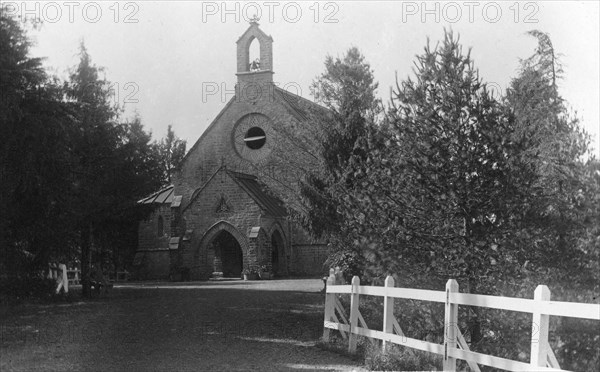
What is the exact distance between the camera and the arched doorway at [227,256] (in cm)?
3725

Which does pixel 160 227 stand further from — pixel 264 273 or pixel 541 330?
pixel 541 330

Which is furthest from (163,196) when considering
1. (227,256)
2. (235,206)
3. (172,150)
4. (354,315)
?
(354,315)

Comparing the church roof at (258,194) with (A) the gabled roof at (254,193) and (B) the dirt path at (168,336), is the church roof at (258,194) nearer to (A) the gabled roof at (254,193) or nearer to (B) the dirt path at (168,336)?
(A) the gabled roof at (254,193)

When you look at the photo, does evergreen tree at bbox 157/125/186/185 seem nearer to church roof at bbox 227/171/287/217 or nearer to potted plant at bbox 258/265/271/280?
church roof at bbox 227/171/287/217

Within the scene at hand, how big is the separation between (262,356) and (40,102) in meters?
10.3

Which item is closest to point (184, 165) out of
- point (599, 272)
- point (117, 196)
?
point (117, 196)

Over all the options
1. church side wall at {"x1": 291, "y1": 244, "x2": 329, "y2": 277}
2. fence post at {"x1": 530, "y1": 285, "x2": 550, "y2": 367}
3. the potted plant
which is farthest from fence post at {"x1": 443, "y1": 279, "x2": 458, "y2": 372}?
church side wall at {"x1": 291, "y1": 244, "x2": 329, "y2": 277}

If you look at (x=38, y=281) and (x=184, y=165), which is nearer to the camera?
(x=38, y=281)

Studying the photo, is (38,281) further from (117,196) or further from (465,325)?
(465,325)

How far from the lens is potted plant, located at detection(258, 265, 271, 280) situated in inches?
1358

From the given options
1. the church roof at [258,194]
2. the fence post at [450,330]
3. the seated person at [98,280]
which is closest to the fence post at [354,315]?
the fence post at [450,330]

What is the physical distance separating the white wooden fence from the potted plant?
21.9m

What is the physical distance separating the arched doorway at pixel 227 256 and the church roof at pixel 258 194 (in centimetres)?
272

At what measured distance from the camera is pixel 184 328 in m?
13.8
